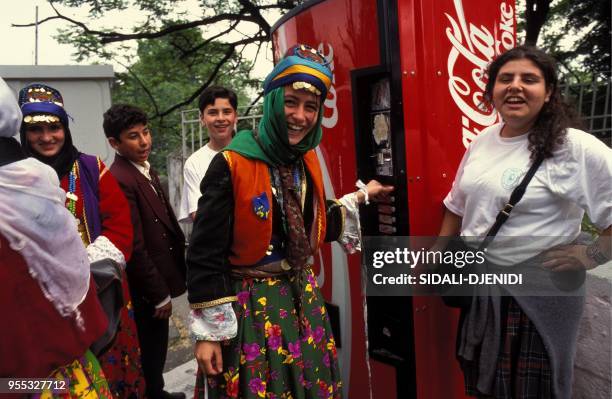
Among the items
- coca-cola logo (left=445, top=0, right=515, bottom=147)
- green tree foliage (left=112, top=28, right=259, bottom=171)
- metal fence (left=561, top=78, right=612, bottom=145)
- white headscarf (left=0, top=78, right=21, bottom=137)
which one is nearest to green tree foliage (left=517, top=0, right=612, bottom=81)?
metal fence (left=561, top=78, right=612, bottom=145)

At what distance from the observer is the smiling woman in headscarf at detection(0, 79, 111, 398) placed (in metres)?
1.03

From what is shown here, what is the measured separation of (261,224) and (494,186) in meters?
0.77

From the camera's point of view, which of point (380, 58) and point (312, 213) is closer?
point (312, 213)

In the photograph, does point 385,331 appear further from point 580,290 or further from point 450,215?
point 580,290

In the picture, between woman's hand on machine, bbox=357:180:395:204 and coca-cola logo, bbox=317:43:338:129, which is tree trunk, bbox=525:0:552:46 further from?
woman's hand on machine, bbox=357:180:395:204

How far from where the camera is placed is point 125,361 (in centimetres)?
219

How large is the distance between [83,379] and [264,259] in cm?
60

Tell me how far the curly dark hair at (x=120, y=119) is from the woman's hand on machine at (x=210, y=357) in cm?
141

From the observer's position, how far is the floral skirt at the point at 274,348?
1397 mm

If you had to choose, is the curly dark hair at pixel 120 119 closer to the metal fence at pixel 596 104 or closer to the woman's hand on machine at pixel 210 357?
the woman's hand on machine at pixel 210 357

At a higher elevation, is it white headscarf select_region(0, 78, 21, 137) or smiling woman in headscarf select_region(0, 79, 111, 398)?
white headscarf select_region(0, 78, 21, 137)

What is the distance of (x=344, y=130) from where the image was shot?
2.07 metres

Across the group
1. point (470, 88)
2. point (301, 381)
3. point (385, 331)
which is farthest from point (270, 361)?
point (470, 88)

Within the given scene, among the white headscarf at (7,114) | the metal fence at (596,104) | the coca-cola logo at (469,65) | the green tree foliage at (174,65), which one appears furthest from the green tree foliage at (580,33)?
the white headscarf at (7,114)
